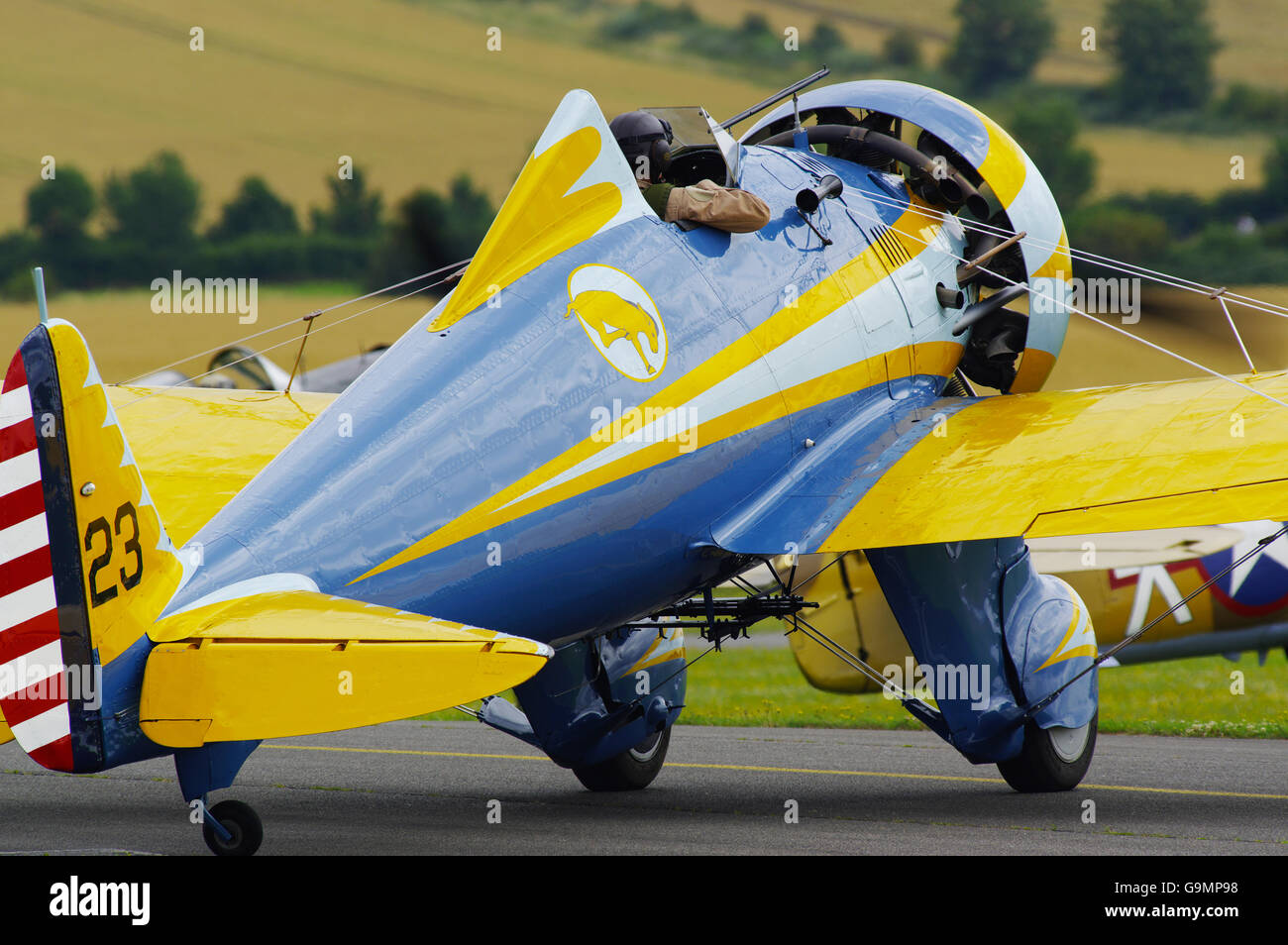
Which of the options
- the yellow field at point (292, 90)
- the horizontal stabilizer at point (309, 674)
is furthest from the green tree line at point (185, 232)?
the horizontal stabilizer at point (309, 674)

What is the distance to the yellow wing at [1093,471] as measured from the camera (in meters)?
8.18

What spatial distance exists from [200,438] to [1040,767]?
5.70 m

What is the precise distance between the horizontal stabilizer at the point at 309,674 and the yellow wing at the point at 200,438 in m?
2.58

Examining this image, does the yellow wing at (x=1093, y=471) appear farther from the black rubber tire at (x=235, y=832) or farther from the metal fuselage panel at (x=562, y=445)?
the black rubber tire at (x=235, y=832)

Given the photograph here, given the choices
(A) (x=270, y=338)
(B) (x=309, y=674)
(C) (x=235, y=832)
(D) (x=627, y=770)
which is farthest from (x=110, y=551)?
(A) (x=270, y=338)

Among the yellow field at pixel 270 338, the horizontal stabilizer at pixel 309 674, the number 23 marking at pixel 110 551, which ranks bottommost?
the horizontal stabilizer at pixel 309 674

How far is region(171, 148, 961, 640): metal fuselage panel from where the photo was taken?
7141mm

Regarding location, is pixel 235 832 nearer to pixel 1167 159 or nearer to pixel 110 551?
pixel 110 551

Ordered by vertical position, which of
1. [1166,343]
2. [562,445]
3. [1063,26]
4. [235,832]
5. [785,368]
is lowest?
[235,832]

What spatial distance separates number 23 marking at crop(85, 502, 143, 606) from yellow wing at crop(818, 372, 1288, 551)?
3.73 m

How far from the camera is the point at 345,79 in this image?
60125mm
